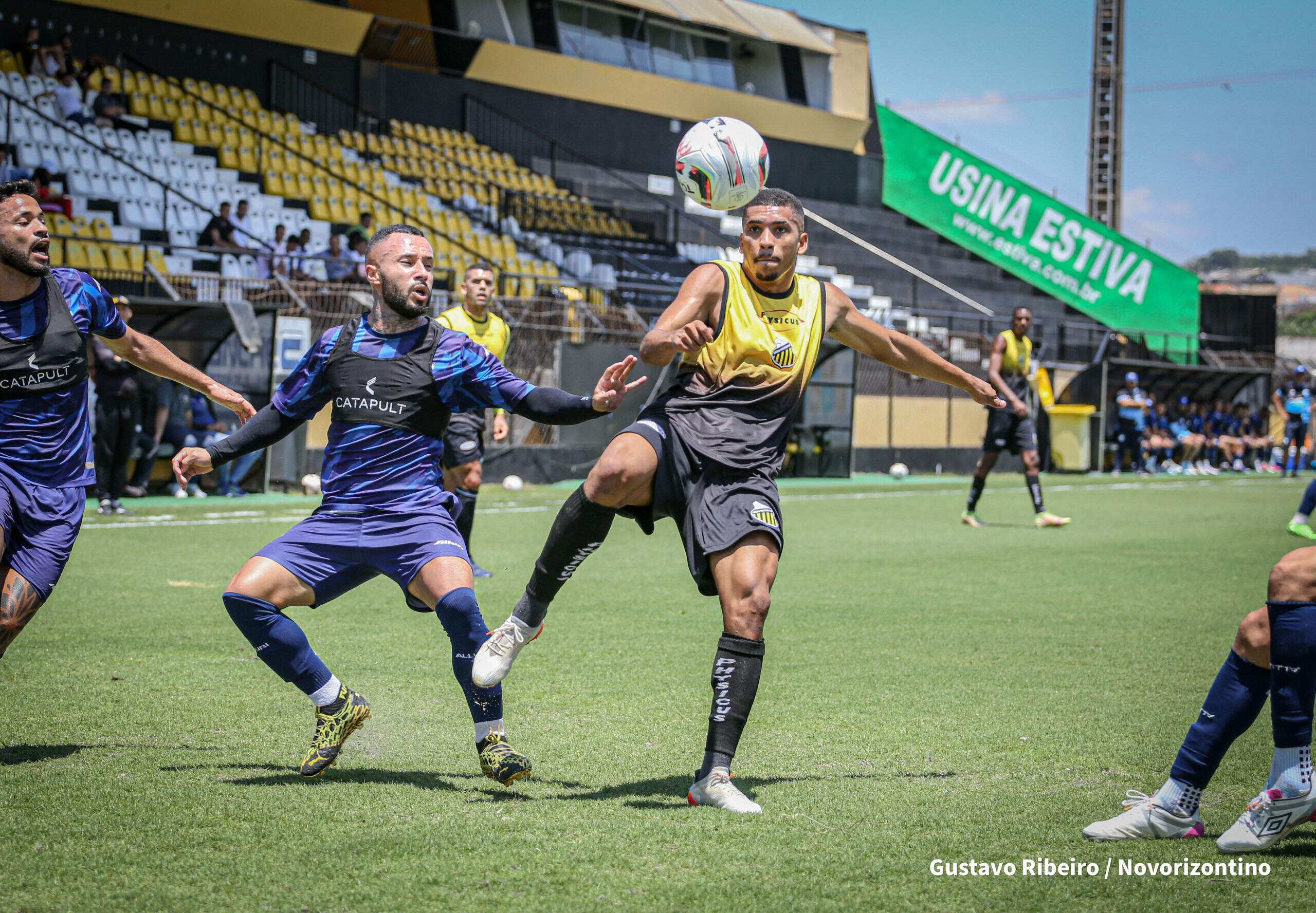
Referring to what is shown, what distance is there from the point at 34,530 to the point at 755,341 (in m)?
2.79

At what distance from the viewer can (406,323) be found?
504 centimetres

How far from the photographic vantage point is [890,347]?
517cm

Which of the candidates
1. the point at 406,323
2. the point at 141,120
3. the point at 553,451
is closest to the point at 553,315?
the point at 553,451

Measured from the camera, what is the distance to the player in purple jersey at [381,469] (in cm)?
472

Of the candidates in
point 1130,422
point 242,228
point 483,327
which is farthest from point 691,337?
point 1130,422

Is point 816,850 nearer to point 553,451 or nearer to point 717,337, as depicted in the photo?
point 717,337

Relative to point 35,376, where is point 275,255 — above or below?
above

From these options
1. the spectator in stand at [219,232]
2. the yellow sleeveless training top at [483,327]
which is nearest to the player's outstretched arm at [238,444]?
the yellow sleeveless training top at [483,327]

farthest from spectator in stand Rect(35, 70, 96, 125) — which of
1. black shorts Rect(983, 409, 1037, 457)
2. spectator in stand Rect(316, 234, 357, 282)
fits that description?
black shorts Rect(983, 409, 1037, 457)

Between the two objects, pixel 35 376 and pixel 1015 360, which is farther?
pixel 1015 360

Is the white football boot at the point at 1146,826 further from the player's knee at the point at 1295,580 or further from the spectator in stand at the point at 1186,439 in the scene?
the spectator in stand at the point at 1186,439

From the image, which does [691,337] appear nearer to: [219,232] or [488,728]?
[488,728]

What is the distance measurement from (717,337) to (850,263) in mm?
30567

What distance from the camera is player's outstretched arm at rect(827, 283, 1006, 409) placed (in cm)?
512
